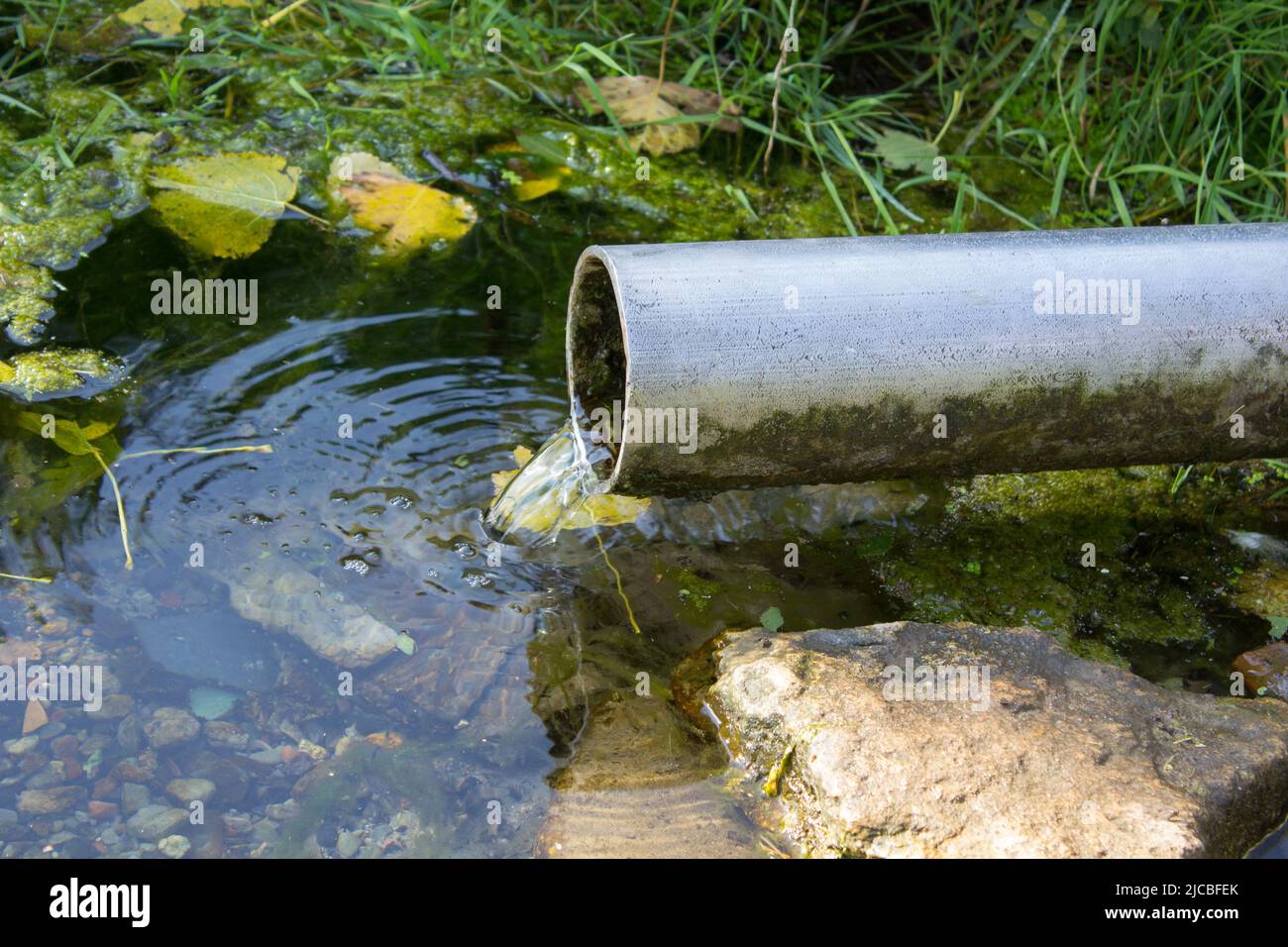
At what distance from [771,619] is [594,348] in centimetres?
76

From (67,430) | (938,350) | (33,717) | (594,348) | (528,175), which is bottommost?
(33,717)

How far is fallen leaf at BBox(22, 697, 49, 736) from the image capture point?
2.37 m

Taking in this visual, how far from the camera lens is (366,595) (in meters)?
2.73

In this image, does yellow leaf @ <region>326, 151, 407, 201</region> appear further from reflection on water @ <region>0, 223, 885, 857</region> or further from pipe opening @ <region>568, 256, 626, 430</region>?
pipe opening @ <region>568, 256, 626, 430</region>

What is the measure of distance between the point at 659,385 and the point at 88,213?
91.6 inches

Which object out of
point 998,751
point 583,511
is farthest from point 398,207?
point 998,751

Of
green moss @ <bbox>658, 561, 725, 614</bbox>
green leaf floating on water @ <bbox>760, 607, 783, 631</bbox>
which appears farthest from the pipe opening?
green leaf floating on water @ <bbox>760, 607, 783, 631</bbox>

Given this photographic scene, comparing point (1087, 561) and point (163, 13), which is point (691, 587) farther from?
point (163, 13)

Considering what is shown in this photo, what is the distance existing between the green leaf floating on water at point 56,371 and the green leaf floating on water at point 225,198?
1.93 ft

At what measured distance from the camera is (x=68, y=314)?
339 centimetres

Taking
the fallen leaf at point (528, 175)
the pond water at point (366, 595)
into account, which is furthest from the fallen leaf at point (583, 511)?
the fallen leaf at point (528, 175)

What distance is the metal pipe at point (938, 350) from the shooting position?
2.31 meters

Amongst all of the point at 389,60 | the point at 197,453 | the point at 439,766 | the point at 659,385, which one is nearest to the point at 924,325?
the point at 659,385

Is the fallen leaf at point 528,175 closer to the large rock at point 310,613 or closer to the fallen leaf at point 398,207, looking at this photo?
the fallen leaf at point 398,207
